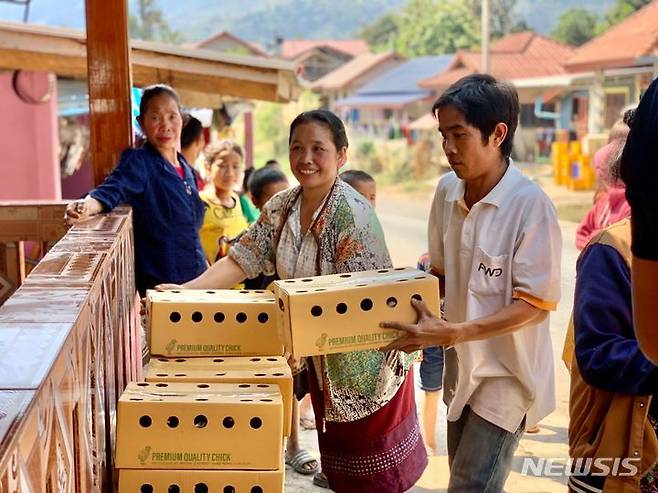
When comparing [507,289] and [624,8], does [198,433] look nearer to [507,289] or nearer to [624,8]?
[507,289]

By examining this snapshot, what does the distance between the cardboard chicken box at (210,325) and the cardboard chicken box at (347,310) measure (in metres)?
0.24

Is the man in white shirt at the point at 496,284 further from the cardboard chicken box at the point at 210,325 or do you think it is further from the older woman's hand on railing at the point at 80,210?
the older woman's hand on railing at the point at 80,210

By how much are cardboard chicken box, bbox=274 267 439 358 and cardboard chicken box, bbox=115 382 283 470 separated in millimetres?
286

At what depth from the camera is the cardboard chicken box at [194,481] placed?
2.29m

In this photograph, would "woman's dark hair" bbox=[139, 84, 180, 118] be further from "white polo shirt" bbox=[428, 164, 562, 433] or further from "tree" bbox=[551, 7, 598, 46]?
"tree" bbox=[551, 7, 598, 46]

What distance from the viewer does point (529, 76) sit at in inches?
1656

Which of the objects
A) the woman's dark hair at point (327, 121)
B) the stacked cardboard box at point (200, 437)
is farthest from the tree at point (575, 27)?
the stacked cardboard box at point (200, 437)

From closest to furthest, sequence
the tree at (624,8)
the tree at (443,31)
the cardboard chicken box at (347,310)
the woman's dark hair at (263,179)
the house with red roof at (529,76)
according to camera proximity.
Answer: the cardboard chicken box at (347,310), the woman's dark hair at (263,179), the house with red roof at (529,76), the tree at (624,8), the tree at (443,31)

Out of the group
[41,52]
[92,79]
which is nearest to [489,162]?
[92,79]

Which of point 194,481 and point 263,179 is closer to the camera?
point 194,481

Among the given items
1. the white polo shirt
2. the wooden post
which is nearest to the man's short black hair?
the white polo shirt

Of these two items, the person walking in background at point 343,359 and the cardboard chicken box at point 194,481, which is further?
the person walking in background at point 343,359

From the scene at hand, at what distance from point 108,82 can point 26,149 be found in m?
7.18

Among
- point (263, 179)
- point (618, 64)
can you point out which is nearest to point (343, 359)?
point (263, 179)
